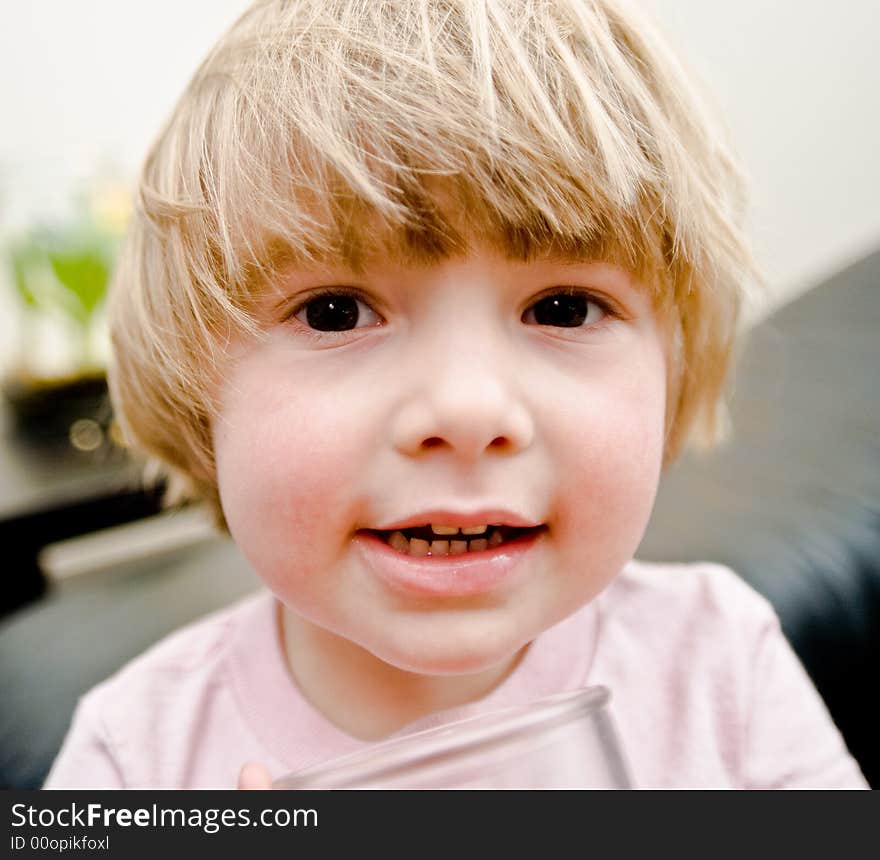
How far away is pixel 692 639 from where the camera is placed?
0.64 meters

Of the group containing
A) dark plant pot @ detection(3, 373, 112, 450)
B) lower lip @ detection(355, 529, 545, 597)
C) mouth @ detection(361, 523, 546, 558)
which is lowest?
lower lip @ detection(355, 529, 545, 597)

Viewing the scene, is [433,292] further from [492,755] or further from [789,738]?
[789,738]

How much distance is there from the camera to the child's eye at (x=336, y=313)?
0.42 metres

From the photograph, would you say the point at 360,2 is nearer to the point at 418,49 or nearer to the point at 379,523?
the point at 418,49

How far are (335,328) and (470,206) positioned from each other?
3.5 inches

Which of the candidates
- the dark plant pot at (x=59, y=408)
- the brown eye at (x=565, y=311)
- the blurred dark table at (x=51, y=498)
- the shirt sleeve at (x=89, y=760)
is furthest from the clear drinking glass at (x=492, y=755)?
the dark plant pot at (x=59, y=408)

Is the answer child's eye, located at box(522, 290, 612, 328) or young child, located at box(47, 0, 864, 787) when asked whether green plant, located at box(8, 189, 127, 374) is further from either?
child's eye, located at box(522, 290, 612, 328)

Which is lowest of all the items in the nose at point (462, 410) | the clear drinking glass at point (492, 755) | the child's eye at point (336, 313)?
the clear drinking glass at point (492, 755)

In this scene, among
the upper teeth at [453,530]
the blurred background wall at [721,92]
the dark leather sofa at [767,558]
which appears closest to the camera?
the upper teeth at [453,530]

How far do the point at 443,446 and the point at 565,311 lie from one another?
0.33 ft

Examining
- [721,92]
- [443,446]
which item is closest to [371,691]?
[443,446]

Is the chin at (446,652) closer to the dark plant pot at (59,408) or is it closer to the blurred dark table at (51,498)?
the blurred dark table at (51,498)

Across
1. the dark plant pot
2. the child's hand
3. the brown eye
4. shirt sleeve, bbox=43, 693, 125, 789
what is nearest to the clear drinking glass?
the child's hand

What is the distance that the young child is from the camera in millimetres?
388
